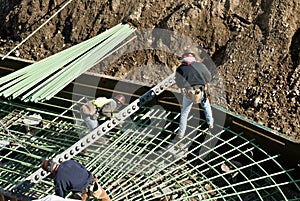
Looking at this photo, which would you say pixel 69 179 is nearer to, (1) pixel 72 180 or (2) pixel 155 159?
(1) pixel 72 180

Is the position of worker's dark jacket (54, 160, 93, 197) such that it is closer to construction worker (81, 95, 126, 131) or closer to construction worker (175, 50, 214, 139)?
construction worker (81, 95, 126, 131)

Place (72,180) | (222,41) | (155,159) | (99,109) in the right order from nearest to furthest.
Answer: (72,180) → (99,109) → (155,159) → (222,41)

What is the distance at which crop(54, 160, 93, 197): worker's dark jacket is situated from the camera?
7.18 meters

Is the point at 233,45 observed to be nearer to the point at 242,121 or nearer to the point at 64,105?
the point at 242,121

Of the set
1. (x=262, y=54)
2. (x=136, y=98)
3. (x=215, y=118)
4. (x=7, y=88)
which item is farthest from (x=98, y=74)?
(x=262, y=54)

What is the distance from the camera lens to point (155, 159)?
29.2 ft

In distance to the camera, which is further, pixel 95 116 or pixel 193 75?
pixel 95 116

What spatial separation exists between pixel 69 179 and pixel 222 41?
4.51 m

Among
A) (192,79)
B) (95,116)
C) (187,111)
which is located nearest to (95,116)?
(95,116)

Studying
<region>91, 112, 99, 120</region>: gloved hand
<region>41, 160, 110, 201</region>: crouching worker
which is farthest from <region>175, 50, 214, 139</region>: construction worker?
<region>41, 160, 110, 201</region>: crouching worker

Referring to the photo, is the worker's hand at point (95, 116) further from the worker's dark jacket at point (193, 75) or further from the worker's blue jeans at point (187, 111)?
the worker's dark jacket at point (193, 75)

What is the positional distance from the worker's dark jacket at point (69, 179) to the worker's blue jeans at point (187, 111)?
2169 mm

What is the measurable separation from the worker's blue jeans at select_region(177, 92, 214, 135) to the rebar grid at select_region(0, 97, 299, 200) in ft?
0.79

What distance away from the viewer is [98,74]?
400 inches
